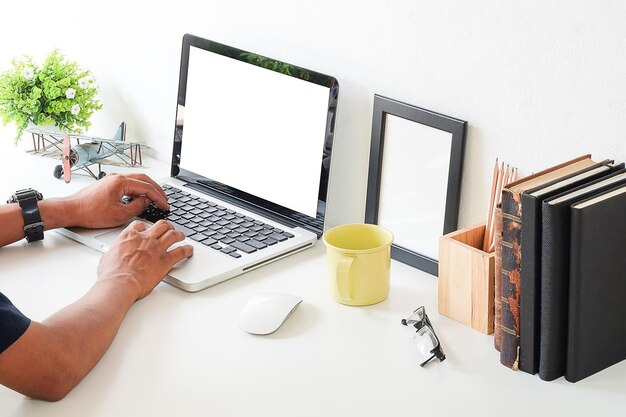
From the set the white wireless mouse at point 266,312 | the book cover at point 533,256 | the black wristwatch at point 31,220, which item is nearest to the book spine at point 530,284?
the book cover at point 533,256

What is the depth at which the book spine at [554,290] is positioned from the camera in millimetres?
1106

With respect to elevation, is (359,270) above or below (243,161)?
below

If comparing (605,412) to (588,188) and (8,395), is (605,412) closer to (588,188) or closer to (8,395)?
(588,188)

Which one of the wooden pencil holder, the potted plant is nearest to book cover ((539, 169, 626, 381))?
the wooden pencil holder

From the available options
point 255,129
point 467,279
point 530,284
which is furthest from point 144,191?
point 530,284

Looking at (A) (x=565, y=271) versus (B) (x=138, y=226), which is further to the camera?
(B) (x=138, y=226)

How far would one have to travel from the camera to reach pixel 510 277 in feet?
3.88

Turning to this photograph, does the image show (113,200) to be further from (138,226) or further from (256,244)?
(256,244)

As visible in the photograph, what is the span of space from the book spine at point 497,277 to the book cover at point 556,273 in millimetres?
75

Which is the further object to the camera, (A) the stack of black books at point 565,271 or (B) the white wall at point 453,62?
(B) the white wall at point 453,62

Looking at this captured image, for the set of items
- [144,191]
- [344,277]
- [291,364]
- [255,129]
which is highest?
[255,129]

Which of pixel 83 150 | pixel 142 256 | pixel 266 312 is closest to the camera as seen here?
pixel 266 312

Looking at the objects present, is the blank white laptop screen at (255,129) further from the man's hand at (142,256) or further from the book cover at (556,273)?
the book cover at (556,273)

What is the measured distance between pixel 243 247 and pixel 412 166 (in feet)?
1.06
